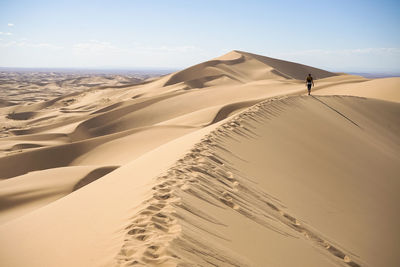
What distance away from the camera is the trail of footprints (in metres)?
2.60

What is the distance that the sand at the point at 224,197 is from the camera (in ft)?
9.58

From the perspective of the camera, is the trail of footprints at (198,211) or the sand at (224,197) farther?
the sand at (224,197)

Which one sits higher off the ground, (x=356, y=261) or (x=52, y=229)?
(x=52, y=229)

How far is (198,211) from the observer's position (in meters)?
3.51

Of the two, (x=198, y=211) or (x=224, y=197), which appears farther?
(x=224, y=197)

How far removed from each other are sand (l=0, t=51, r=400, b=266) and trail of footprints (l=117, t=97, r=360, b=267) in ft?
0.05

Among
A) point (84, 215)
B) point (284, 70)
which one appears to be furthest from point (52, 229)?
point (284, 70)

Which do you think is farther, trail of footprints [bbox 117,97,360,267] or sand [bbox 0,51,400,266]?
sand [bbox 0,51,400,266]

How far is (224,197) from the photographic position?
13.5 ft

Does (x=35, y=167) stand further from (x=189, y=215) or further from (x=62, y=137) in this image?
(x=189, y=215)

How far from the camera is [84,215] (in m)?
3.65

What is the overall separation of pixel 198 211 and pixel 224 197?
0.70 m

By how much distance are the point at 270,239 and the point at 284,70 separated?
4019 centimetres

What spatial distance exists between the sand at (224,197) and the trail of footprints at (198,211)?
2 centimetres
